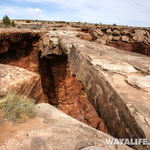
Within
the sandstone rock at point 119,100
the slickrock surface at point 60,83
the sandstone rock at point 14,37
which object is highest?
the sandstone rock at point 14,37

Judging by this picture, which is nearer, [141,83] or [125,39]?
[141,83]

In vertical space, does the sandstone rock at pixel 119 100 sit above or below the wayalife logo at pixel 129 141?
above

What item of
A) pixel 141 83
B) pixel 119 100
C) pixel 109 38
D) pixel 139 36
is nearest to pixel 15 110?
pixel 119 100

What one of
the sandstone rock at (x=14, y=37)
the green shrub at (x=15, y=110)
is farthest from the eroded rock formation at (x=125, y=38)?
the green shrub at (x=15, y=110)

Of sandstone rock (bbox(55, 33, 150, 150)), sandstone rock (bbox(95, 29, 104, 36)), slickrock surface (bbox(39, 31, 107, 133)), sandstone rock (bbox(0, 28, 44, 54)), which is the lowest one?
slickrock surface (bbox(39, 31, 107, 133))

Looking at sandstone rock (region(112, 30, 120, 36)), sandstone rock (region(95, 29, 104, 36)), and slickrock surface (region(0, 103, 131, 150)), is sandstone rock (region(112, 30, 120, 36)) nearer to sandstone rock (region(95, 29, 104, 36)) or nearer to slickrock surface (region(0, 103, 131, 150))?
sandstone rock (region(95, 29, 104, 36))

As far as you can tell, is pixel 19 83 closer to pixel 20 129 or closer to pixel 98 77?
pixel 20 129

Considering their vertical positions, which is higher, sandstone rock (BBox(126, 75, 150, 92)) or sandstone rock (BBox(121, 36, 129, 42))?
sandstone rock (BBox(121, 36, 129, 42))

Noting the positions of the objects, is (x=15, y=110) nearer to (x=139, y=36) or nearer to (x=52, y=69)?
(x=52, y=69)

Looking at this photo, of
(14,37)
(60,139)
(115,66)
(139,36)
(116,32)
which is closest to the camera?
(60,139)

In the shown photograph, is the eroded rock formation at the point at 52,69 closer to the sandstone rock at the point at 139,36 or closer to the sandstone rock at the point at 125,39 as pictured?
the sandstone rock at the point at 125,39

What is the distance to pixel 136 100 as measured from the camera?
4.09 feet

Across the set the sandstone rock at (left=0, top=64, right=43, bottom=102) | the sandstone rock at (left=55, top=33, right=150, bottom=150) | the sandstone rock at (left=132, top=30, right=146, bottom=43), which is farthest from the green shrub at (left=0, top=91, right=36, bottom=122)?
the sandstone rock at (left=132, top=30, right=146, bottom=43)

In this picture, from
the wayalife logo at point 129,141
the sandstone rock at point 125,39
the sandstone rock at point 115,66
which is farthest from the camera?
the sandstone rock at point 125,39
